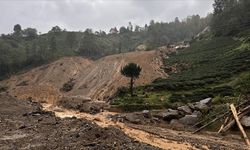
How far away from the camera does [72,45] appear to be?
141m

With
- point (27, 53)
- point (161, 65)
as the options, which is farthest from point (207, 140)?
point (27, 53)

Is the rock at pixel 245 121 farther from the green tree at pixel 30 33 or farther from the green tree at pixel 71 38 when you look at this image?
the green tree at pixel 30 33

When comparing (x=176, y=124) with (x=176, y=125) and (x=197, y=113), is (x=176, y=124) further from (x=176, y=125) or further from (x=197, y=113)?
(x=197, y=113)

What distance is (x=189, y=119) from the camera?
3991 cm

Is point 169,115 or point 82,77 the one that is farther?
point 82,77

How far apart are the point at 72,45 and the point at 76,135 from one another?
4710 inches

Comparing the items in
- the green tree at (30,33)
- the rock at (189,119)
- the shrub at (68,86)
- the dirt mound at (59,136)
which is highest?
the green tree at (30,33)

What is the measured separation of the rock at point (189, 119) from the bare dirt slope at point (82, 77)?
2745 centimetres

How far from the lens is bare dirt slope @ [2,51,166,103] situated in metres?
68.6

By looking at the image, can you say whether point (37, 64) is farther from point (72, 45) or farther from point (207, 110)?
point (207, 110)

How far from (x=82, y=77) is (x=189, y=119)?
48.6 m

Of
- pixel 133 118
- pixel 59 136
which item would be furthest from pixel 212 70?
pixel 59 136

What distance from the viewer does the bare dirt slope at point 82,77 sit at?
6864 cm

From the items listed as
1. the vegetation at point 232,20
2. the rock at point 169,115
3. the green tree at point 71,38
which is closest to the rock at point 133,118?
the rock at point 169,115
